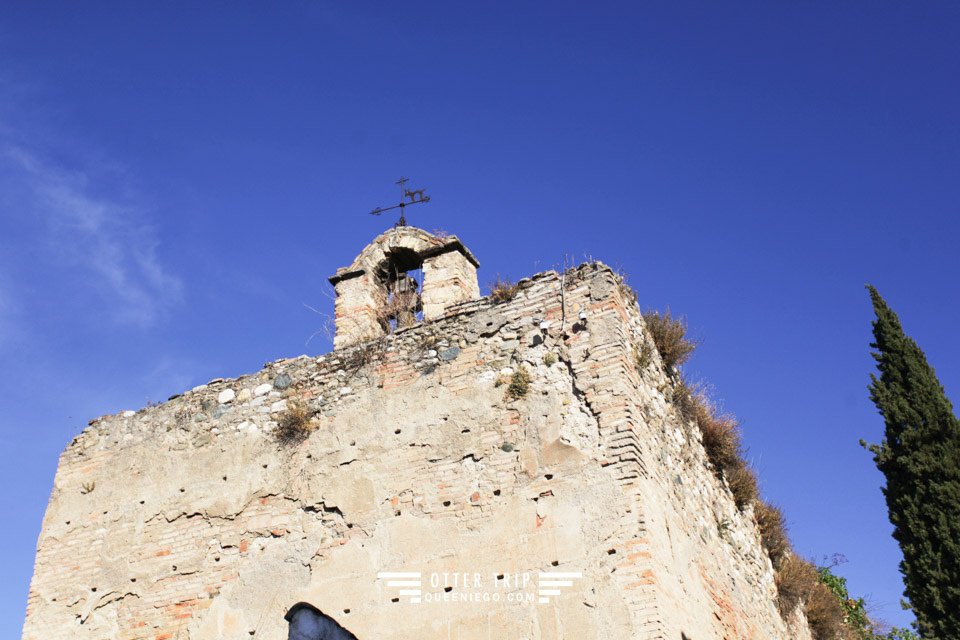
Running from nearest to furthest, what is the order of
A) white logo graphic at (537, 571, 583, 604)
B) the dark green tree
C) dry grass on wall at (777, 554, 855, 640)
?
white logo graphic at (537, 571, 583, 604) < the dark green tree < dry grass on wall at (777, 554, 855, 640)

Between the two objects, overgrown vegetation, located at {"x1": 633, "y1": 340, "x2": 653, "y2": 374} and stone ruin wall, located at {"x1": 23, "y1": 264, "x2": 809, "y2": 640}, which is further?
overgrown vegetation, located at {"x1": 633, "y1": 340, "x2": 653, "y2": 374}

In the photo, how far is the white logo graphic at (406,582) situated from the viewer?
7.00 metres

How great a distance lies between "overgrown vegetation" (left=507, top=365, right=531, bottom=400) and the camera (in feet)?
24.8

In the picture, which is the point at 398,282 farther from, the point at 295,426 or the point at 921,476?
the point at 921,476

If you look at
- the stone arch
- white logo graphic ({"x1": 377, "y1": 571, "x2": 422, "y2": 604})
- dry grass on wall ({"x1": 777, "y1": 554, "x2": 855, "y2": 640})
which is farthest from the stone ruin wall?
dry grass on wall ({"x1": 777, "y1": 554, "x2": 855, "y2": 640})

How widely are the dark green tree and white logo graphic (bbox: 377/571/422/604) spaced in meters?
5.48

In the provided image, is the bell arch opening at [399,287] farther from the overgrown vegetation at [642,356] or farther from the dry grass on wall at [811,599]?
the dry grass on wall at [811,599]

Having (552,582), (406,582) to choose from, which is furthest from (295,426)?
(552,582)

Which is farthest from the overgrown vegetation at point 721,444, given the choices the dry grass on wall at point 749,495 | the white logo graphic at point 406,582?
the white logo graphic at point 406,582

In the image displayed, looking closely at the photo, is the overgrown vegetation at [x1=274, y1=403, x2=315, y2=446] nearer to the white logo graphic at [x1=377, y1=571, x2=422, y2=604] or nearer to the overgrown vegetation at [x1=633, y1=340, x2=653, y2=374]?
the white logo graphic at [x1=377, y1=571, x2=422, y2=604]

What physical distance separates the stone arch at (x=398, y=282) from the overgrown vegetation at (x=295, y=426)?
109cm

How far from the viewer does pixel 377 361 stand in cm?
838

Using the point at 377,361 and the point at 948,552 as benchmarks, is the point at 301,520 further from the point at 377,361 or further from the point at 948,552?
the point at 948,552

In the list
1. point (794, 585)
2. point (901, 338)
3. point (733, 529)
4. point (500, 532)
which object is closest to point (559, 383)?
point (500, 532)
